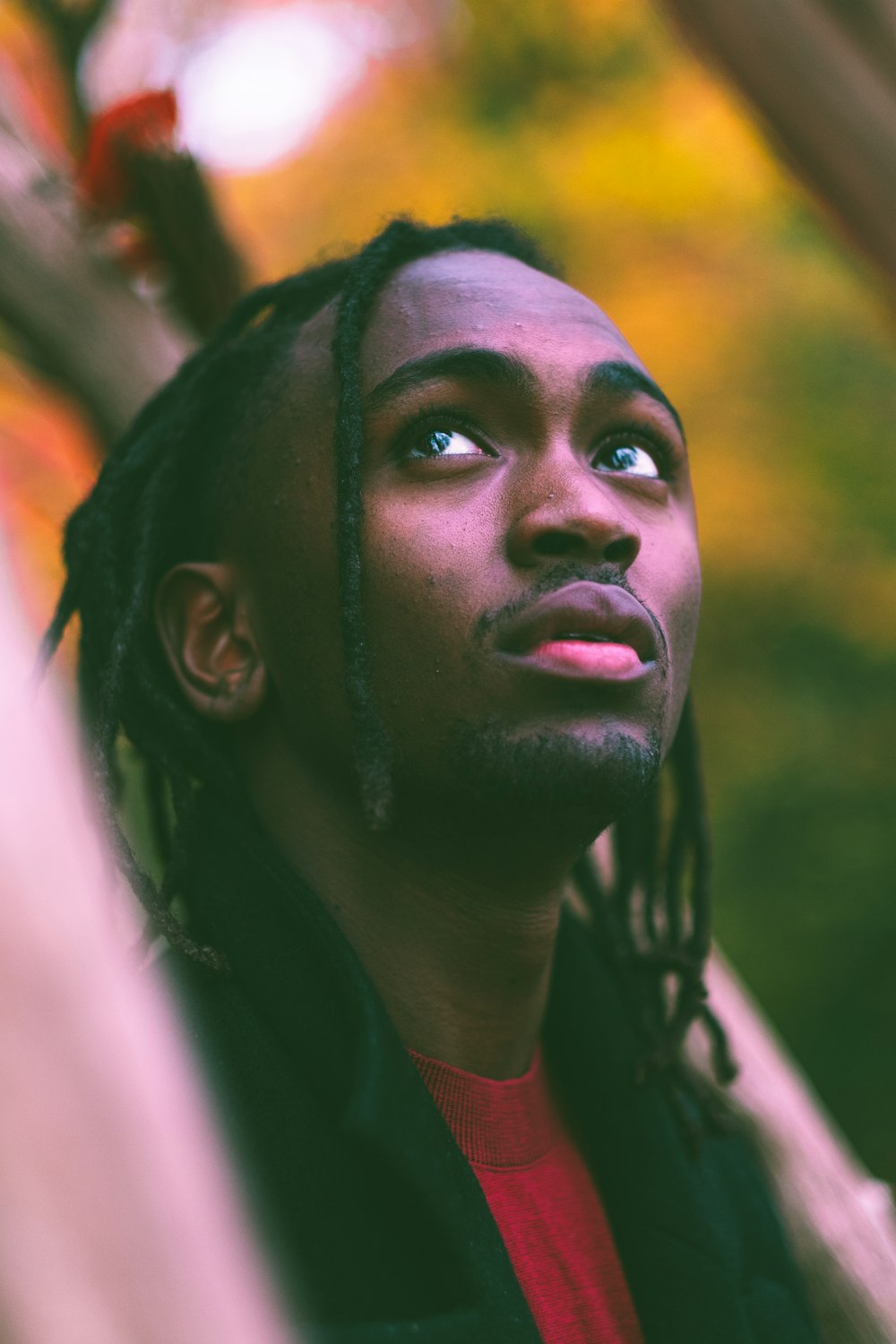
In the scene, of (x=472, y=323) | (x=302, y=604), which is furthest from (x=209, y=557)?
(x=472, y=323)

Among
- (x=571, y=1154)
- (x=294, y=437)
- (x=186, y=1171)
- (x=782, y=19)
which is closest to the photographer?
(x=186, y=1171)

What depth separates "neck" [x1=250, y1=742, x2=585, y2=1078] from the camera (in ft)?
6.70

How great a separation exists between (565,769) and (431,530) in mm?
448

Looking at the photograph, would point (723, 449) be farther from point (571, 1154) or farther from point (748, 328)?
point (571, 1154)

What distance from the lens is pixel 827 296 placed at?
8.29 m

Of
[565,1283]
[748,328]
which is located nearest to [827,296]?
[748,328]

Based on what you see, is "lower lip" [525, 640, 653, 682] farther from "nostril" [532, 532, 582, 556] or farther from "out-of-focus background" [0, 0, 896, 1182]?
"out-of-focus background" [0, 0, 896, 1182]

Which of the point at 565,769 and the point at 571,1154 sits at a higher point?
the point at 565,769

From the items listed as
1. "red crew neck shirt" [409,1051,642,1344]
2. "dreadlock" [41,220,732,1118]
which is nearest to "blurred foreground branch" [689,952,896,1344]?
"dreadlock" [41,220,732,1118]

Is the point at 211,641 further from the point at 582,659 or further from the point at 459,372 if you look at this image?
the point at 582,659

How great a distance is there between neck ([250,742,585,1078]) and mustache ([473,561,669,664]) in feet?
1.20

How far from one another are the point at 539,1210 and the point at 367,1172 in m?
0.48

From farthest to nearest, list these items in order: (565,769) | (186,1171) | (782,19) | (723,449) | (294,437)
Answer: (723,449) < (782,19) < (294,437) < (565,769) < (186,1171)

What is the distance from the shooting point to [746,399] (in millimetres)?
8086
